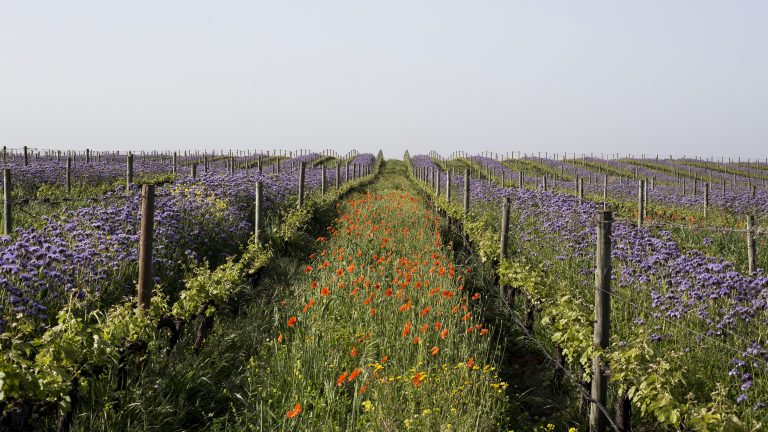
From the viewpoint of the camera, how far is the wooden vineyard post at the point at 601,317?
479 cm

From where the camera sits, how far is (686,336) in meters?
6.24

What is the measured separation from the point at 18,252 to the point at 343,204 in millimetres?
12991

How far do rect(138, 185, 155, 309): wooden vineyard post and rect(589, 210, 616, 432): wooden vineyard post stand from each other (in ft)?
13.3

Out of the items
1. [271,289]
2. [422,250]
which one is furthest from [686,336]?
[271,289]

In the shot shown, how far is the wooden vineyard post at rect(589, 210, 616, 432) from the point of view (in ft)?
15.7

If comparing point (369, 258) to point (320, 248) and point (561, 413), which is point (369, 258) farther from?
point (561, 413)

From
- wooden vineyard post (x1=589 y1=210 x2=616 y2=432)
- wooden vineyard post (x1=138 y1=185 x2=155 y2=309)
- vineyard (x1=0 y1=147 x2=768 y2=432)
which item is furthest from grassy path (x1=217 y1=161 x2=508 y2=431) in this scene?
wooden vineyard post (x1=138 y1=185 x2=155 y2=309)

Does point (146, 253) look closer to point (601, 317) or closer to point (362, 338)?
point (362, 338)

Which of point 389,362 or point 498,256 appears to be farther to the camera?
point 498,256

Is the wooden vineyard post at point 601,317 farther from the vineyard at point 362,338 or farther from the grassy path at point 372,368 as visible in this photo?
the grassy path at point 372,368

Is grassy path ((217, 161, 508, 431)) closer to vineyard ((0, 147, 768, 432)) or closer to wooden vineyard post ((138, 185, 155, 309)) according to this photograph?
vineyard ((0, 147, 768, 432))

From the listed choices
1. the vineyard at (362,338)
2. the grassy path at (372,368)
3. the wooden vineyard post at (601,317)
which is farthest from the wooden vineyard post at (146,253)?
the wooden vineyard post at (601,317)

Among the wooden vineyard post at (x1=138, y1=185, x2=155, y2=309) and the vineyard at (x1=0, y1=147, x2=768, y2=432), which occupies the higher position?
the wooden vineyard post at (x1=138, y1=185, x2=155, y2=309)

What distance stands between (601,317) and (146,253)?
4.15 metres
